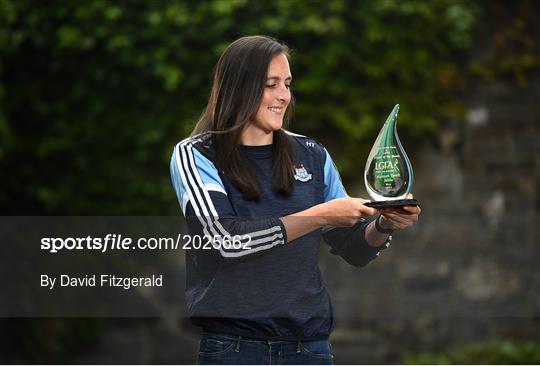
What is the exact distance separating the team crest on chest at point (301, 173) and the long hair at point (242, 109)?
0.11ft

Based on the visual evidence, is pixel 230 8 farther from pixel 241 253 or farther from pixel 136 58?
pixel 241 253

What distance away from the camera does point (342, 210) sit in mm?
2598

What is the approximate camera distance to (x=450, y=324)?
270 inches

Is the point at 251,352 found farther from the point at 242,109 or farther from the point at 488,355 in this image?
the point at 488,355

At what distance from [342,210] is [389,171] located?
0.21m

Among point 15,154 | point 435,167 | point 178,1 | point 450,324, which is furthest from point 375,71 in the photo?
point 15,154

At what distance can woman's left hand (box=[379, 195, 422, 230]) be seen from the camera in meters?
2.67

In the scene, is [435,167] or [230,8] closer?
[230,8]

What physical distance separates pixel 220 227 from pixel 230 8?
3967 mm
